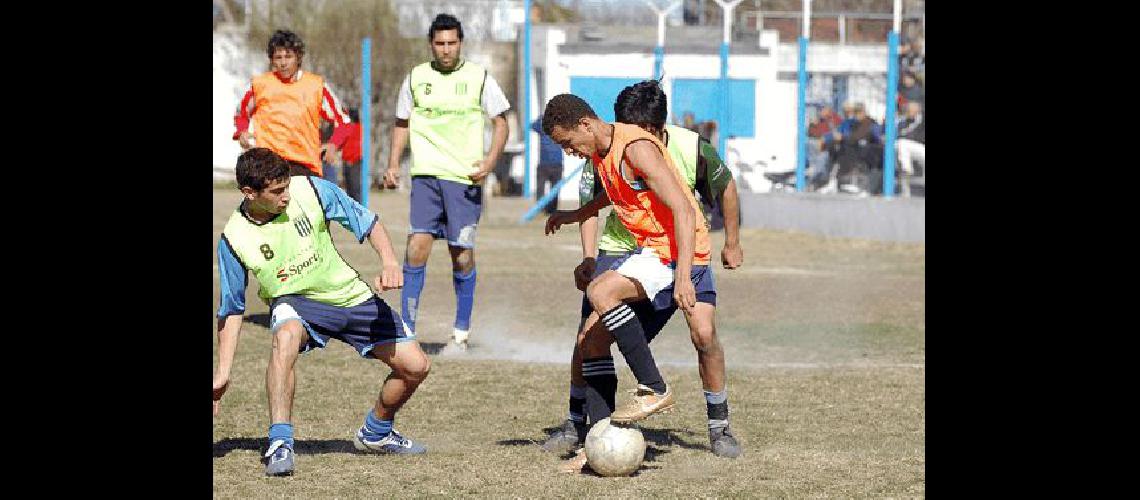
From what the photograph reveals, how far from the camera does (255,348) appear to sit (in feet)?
38.5

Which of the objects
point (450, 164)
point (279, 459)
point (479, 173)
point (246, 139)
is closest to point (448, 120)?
point (450, 164)

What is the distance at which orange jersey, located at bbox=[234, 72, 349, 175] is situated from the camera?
39.0 ft

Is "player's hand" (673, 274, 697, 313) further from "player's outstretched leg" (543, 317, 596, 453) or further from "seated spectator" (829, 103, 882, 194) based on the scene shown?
"seated spectator" (829, 103, 882, 194)

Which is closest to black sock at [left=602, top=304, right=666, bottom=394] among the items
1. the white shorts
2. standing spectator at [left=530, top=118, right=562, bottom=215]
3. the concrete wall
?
the white shorts

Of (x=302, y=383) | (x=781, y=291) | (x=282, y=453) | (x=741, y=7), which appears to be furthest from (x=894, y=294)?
(x=741, y=7)

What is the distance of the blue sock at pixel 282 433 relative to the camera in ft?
24.4

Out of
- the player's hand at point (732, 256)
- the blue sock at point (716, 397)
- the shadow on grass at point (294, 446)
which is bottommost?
the shadow on grass at point (294, 446)

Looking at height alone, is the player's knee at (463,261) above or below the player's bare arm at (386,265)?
below

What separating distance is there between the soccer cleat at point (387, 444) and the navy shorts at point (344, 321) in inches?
15.3

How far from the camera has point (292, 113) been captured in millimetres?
11906

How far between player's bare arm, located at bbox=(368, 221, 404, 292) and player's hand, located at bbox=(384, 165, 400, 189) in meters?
3.44

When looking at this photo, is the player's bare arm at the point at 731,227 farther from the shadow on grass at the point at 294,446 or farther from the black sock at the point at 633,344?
the shadow on grass at the point at 294,446

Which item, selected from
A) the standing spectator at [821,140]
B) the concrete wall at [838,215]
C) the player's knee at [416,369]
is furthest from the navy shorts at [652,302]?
the standing spectator at [821,140]
